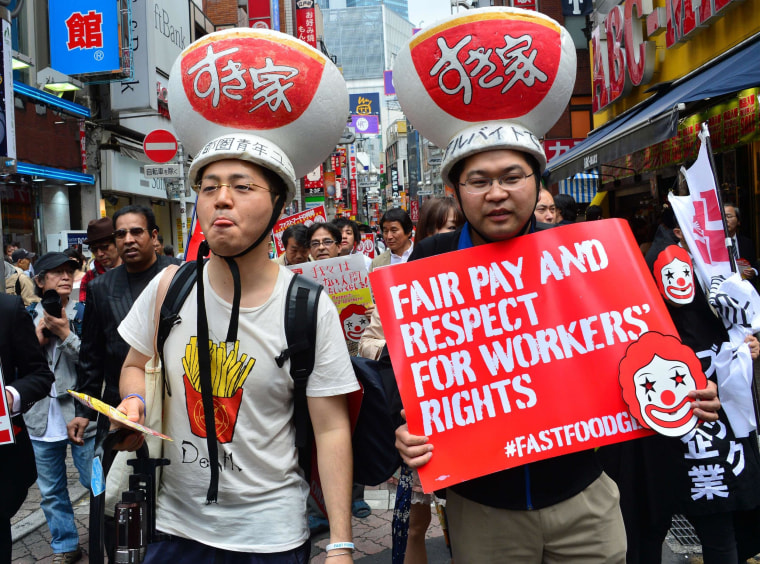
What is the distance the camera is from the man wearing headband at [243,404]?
1945 millimetres

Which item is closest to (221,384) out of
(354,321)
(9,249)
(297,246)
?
(354,321)

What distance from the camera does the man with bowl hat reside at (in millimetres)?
1948

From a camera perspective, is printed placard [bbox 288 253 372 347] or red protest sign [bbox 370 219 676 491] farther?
printed placard [bbox 288 253 372 347]

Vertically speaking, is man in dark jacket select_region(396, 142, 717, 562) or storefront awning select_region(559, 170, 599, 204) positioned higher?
storefront awning select_region(559, 170, 599, 204)

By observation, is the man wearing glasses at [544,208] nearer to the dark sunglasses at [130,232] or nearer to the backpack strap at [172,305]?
the dark sunglasses at [130,232]

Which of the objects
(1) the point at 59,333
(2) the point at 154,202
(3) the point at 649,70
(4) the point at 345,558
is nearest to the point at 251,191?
(4) the point at 345,558

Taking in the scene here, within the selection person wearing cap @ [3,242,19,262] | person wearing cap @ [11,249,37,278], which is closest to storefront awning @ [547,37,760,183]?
person wearing cap @ [11,249,37,278]

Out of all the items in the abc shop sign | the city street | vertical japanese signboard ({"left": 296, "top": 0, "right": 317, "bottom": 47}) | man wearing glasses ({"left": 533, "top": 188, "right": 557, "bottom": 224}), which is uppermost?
vertical japanese signboard ({"left": 296, "top": 0, "right": 317, "bottom": 47})

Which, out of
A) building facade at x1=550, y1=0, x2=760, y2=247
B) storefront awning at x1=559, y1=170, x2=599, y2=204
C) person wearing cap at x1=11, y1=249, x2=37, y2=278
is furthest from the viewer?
storefront awning at x1=559, y1=170, x2=599, y2=204

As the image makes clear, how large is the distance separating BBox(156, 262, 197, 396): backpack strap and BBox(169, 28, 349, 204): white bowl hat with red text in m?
0.33

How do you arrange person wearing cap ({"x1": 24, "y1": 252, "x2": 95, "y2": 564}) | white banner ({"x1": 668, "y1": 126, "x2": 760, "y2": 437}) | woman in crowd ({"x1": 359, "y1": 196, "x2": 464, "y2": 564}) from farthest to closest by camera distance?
person wearing cap ({"x1": 24, "y1": 252, "x2": 95, "y2": 564}) → woman in crowd ({"x1": 359, "y1": 196, "x2": 464, "y2": 564}) → white banner ({"x1": 668, "y1": 126, "x2": 760, "y2": 437})

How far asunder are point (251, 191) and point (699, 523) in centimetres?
264

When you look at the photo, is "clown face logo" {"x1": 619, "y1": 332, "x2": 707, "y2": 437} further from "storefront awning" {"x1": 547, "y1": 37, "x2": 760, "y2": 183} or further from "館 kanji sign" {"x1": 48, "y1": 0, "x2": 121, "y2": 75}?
"館 kanji sign" {"x1": 48, "y1": 0, "x2": 121, "y2": 75}

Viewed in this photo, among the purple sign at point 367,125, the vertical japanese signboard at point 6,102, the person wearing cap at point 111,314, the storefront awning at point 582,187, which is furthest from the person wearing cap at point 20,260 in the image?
the purple sign at point 367,125
